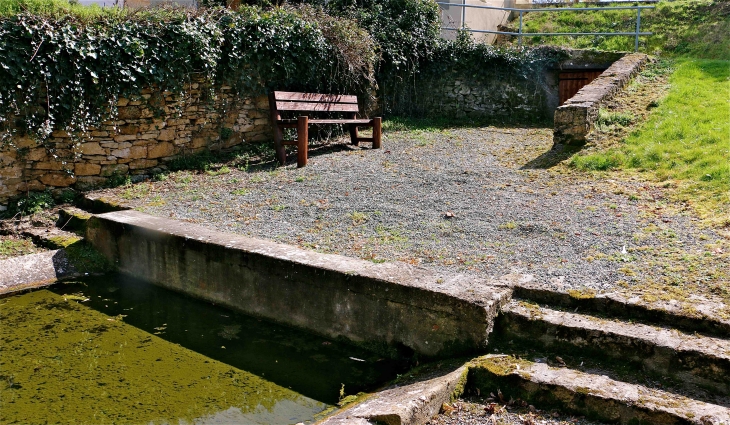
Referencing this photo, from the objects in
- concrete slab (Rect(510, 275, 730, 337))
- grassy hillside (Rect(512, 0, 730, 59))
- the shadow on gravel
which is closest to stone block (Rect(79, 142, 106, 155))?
the shadow on gravel

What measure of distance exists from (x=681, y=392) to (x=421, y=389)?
1529mm

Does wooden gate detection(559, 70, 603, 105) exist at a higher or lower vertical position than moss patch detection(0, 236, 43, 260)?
higher

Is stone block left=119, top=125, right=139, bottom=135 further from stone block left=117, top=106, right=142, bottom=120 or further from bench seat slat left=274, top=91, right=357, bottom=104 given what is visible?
bench seat slat left=274, top=91, right=357, bottom=104

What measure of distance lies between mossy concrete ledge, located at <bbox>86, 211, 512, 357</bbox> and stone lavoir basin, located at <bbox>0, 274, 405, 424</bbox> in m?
0.18

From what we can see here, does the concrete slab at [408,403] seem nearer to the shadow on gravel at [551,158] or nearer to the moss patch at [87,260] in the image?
the moss patch at [87,260]

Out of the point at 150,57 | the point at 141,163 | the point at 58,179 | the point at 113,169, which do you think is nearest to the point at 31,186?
the point at 58,179

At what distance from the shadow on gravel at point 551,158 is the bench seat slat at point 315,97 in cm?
370

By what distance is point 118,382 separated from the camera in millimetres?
4652

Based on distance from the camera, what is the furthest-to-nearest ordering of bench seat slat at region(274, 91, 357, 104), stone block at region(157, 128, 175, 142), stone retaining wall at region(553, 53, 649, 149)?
bench seat slat at region(274, 91, 357, 104) < stone block at region(157, 128, 175, 142) < stone retaining wall at region(553, 53, 649, 149)

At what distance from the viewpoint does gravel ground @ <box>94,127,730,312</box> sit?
521 cm

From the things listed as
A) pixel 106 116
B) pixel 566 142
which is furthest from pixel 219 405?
pixel 566 142

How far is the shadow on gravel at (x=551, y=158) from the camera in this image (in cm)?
895

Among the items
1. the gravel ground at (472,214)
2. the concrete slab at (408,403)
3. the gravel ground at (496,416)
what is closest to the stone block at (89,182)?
the gravel ground at (472,214)

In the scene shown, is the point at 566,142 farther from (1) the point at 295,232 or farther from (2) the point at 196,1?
(2) the point at 196,1
